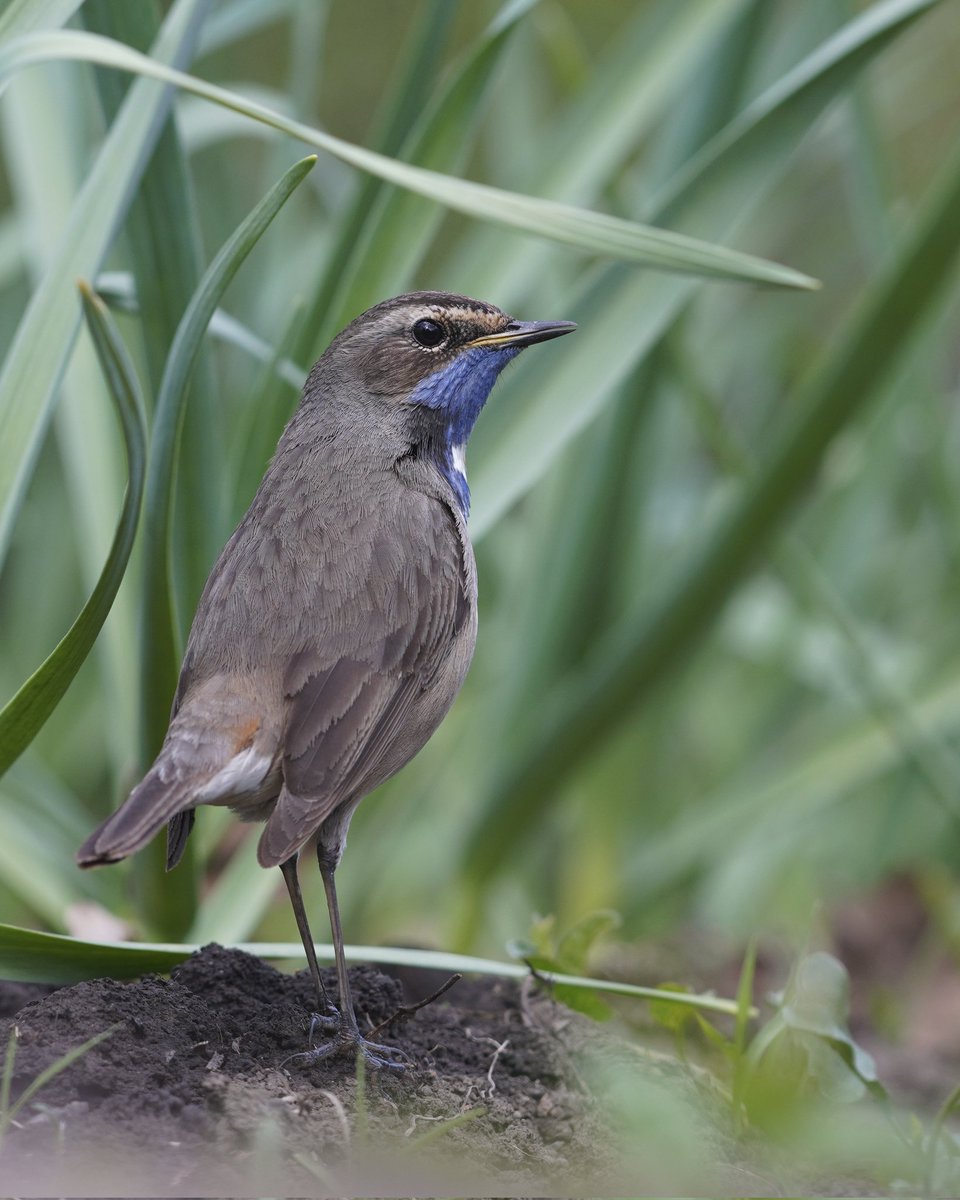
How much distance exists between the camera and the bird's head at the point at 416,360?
85.8 inches

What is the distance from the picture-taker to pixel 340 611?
1915 mm

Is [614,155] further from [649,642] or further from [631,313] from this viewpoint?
[649,642]

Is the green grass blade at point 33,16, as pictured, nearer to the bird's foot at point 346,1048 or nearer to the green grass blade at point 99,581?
the green grass blade at point 99,581

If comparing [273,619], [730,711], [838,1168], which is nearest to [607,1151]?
[838,1168]

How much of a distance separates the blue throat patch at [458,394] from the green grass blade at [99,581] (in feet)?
1.65

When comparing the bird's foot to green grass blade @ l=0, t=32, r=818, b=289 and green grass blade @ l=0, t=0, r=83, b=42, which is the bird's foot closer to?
green grass blade @ l=0, t=32, r=818, b=289

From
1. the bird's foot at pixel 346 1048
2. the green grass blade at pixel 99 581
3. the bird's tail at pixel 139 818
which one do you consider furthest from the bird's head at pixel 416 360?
the bird's foot at pixel 346 1048

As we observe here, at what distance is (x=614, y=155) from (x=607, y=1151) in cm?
245

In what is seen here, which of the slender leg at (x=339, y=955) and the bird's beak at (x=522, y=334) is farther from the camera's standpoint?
the bird's beak at (x=522, y=334)

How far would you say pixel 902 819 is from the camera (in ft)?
14.6

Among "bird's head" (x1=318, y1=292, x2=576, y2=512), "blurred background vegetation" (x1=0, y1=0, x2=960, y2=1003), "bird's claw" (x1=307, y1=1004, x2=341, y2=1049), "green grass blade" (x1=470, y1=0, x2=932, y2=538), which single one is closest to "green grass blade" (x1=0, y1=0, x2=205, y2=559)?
"blurred background vegetation" (x1=0, y1=0, x2=960, y2=1003)

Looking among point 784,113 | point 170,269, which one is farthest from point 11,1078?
point 784,113

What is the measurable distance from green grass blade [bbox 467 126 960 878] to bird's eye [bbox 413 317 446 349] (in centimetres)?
131

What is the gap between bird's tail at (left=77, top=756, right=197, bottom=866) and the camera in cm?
156
